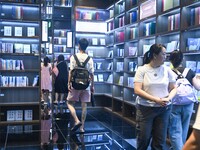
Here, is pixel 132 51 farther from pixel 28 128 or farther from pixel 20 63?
pixel 28 128

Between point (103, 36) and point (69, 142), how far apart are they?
472 cm

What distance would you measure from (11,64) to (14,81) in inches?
14.3

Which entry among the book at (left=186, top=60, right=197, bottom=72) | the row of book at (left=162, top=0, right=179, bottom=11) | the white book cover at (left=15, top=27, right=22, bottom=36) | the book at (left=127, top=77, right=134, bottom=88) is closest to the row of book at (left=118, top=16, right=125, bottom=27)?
the book at (left=127, top=77, right=134, bottom=88)

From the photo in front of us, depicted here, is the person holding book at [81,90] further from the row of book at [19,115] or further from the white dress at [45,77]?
the white dress at [45,77]

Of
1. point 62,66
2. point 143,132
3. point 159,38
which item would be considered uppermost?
point 159,38

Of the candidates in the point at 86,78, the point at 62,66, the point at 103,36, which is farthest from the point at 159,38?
the point at 103,36

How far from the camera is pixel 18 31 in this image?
6.01m

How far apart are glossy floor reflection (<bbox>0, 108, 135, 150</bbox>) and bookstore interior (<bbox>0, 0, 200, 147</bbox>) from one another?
0.25ft

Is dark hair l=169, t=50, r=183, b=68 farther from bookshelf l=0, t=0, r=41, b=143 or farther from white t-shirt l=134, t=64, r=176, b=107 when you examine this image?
bookshelf l=0, t=0, r=41, b=143

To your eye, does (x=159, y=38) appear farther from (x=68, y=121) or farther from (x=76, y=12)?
(x=76, y=12)

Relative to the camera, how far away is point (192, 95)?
3.42 m

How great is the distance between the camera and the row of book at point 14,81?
5.92 metres

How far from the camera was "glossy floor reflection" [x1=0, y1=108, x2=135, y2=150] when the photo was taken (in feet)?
14.5

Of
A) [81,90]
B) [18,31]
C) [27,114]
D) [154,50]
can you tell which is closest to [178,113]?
[154,50]
